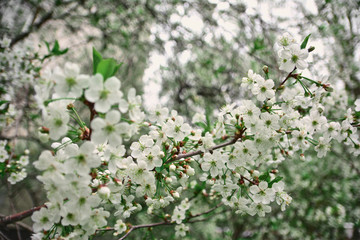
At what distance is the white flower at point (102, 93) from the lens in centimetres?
105

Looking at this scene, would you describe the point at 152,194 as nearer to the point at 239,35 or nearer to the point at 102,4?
the point at 239,35

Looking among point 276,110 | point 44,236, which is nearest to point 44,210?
point 44,236

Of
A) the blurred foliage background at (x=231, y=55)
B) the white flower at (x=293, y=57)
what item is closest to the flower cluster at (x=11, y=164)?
the blurred foliage background at (x=231, y=55)

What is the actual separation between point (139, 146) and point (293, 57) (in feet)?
3.97

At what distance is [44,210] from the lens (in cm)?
126

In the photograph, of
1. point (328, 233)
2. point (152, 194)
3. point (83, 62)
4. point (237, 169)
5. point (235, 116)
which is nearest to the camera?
point (152, 194)

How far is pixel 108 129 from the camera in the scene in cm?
111

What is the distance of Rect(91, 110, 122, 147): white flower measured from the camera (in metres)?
1.07

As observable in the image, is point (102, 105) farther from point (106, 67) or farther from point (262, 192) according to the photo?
point (262, 192)

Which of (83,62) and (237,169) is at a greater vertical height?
(237,169)

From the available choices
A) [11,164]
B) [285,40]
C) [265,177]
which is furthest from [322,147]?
[11,164]

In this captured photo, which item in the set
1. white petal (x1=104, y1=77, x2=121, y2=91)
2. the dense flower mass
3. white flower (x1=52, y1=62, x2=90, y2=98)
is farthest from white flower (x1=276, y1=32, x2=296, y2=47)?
white flower (x1=52, y1=62, x2=90, y2=98)

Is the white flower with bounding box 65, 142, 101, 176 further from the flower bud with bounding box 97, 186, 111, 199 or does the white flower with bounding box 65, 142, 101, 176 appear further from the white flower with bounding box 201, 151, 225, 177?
the white flower with bounding box 201, 151, 225, 177

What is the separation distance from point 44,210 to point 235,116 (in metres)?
1.30
